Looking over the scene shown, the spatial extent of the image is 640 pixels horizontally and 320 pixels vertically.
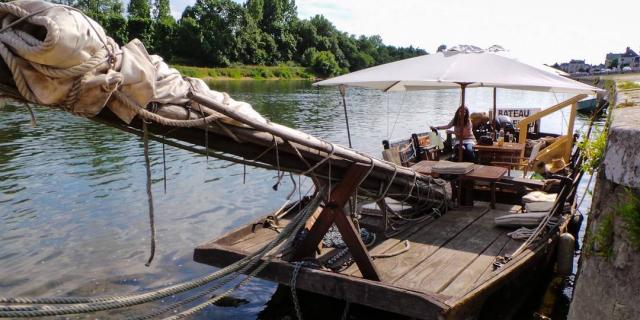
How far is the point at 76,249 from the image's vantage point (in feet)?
31.4

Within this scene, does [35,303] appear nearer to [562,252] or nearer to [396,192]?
[396,192]

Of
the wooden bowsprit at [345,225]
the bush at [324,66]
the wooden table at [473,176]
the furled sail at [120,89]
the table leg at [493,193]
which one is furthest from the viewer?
the bush at [324,66]

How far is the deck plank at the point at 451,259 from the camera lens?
580cm

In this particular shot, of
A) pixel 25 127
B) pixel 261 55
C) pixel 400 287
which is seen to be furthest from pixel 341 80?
pixel 261 55

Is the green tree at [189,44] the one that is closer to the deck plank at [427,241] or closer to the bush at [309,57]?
the bush at [309,57]

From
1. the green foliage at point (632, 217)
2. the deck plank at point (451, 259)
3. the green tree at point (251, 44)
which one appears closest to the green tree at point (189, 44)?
the green tree at point (251, 44)

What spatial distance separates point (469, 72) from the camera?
831 centimetres

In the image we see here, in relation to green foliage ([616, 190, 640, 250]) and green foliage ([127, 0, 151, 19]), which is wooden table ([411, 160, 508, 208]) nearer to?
green foliage ([616, 190, 640, 250])

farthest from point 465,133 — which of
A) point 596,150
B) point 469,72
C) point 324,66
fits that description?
point 324,66

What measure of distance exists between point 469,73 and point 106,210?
326 inches

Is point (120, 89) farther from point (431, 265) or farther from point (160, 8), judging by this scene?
point (160, 8)

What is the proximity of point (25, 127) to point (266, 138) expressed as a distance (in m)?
21.6

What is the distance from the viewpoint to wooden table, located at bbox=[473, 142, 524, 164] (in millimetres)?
11695

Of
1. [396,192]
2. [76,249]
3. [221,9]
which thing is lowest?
[76,249]
